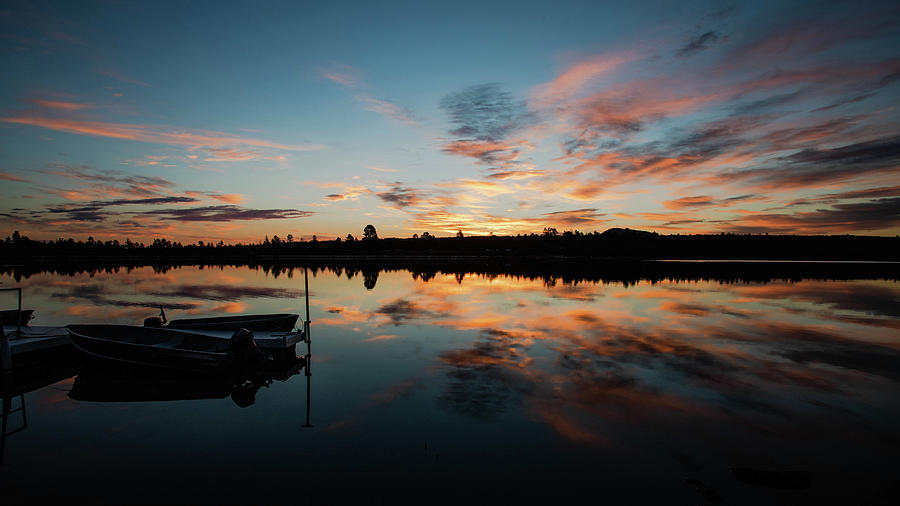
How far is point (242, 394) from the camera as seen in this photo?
43.3ft

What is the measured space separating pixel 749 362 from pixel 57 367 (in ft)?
89.8

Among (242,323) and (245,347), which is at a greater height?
(242,323)

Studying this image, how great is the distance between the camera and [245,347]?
15.0m

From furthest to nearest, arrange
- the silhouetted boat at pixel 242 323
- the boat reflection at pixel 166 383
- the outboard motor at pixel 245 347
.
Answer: the silhouetted boat at pixel 242 323
the outboard motor at pixel 245 347
the boat reflection at pixel 166 383

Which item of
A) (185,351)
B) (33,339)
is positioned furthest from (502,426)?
(33,339)

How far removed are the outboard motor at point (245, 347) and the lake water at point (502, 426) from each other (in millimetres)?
1551

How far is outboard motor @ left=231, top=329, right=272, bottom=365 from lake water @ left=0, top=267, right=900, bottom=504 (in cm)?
155

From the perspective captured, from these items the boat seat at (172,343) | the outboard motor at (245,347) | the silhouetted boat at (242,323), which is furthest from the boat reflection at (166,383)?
the silhouetted boat at (242,323)

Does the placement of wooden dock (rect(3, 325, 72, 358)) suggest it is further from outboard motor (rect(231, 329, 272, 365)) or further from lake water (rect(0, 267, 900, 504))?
outboard motor (rect(231, 329, 272, 365))

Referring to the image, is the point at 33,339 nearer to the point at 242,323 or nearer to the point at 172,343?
the point at 172,343

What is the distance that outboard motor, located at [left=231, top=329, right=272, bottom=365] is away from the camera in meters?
15.0

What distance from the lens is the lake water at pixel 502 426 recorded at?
7.71m

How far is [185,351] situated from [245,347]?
195cm

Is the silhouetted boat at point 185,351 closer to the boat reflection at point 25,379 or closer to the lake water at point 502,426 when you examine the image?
the lake water at point 502,426
